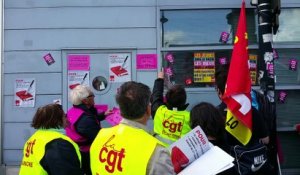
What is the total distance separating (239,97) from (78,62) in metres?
3.60

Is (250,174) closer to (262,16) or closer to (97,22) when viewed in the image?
(262,16)

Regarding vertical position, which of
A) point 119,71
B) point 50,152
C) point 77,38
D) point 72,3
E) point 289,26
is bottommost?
point 50,152

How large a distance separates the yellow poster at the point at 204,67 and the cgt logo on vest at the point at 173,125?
76.1 inches

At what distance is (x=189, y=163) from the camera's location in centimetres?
288

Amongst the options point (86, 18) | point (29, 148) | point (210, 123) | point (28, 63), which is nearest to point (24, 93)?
point (28, 63)

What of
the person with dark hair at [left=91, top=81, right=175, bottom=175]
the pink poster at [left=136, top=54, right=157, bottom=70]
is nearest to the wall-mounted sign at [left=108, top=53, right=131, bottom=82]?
the pink poster at [left=136, top=54, right=157, bottom=70]

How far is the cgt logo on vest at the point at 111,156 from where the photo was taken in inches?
107

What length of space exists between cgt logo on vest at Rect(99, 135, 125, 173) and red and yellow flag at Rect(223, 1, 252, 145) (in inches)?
54.1

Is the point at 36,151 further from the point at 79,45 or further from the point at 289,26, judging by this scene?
the point at 289,26

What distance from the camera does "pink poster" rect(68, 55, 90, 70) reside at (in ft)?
23.1

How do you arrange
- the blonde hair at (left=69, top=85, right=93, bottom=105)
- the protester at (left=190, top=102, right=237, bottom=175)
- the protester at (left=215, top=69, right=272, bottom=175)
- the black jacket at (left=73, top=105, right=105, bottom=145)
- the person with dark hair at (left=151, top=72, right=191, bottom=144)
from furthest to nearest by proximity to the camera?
the blonde hair at (left=69, top=85, right=93, bottom=105) < the black jacket at (left=73, top=105, right=105, bottom=145) < the person with dark hair at (left=151, top=72, right=191, bottom=144) < the protester at (left=215, top=69, right=272, bottom=175) < the protester at (left=190, top=102, right=237, bottom=175)

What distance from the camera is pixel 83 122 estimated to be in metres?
5.39

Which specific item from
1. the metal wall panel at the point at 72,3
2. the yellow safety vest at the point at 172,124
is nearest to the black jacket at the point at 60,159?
the yellow safety vest at the point at 172,124

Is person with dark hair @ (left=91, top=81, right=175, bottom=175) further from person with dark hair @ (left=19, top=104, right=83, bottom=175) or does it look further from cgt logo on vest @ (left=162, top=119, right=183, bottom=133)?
cgt logo on vest @ (left=162, top=119, right=183, bottom=133)
